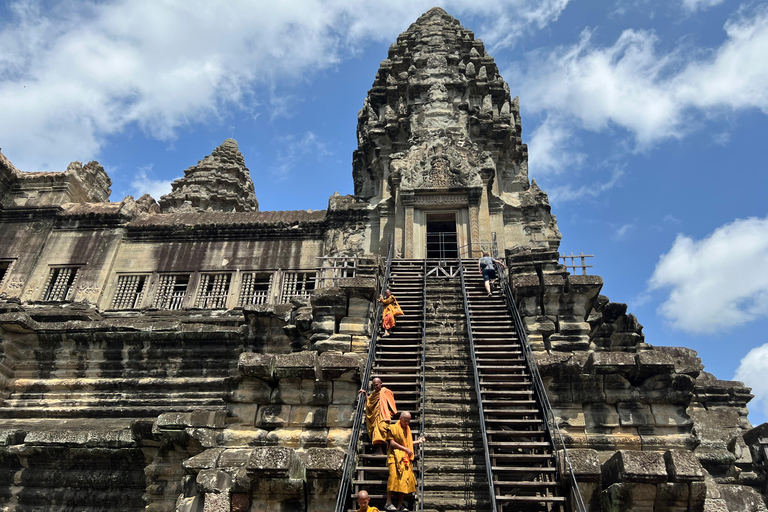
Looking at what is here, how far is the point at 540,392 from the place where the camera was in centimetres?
791

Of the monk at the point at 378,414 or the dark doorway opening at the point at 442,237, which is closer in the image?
the monk at the point at 378,414

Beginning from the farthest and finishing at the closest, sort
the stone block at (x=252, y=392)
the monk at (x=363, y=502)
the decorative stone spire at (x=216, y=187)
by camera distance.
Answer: the decorative stone spire at (x=216, y=187), the stone block at (x=252, y=392), the monk at (x=363, y=502)

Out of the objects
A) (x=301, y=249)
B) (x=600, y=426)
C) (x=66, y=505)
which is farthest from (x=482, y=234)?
(x=66, y=505)

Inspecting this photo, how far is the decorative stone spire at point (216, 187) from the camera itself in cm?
3234

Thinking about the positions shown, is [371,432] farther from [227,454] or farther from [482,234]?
[482,234]

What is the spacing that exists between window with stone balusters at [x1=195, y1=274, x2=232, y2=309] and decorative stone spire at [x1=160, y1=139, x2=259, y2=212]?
1617cm

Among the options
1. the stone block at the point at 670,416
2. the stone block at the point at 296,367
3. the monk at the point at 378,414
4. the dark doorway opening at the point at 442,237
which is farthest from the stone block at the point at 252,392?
the dark doorway opening at the point at 442,237

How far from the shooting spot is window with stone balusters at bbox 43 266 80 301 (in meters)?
16.0

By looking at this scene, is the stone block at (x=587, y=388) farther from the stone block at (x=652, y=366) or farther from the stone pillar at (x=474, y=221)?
the stone pillar at (x=474, y=221)

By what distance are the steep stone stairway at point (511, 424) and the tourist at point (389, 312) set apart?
137 centimetres

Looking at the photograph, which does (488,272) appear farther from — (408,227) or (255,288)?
(255,288)

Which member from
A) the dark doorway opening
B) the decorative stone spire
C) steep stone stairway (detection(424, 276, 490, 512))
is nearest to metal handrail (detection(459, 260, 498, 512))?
steep stone stairway (detection(424, 276, 490, 512))

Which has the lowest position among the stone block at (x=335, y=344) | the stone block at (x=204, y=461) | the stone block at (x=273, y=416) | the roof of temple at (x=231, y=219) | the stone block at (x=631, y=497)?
the stone block at (x=631, y=497)

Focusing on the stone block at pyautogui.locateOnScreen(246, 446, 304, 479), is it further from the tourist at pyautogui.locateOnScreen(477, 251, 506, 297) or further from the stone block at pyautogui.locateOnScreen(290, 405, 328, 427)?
the tourist at pyautogui.locateOnScreen(477, 251, 506, 297)
